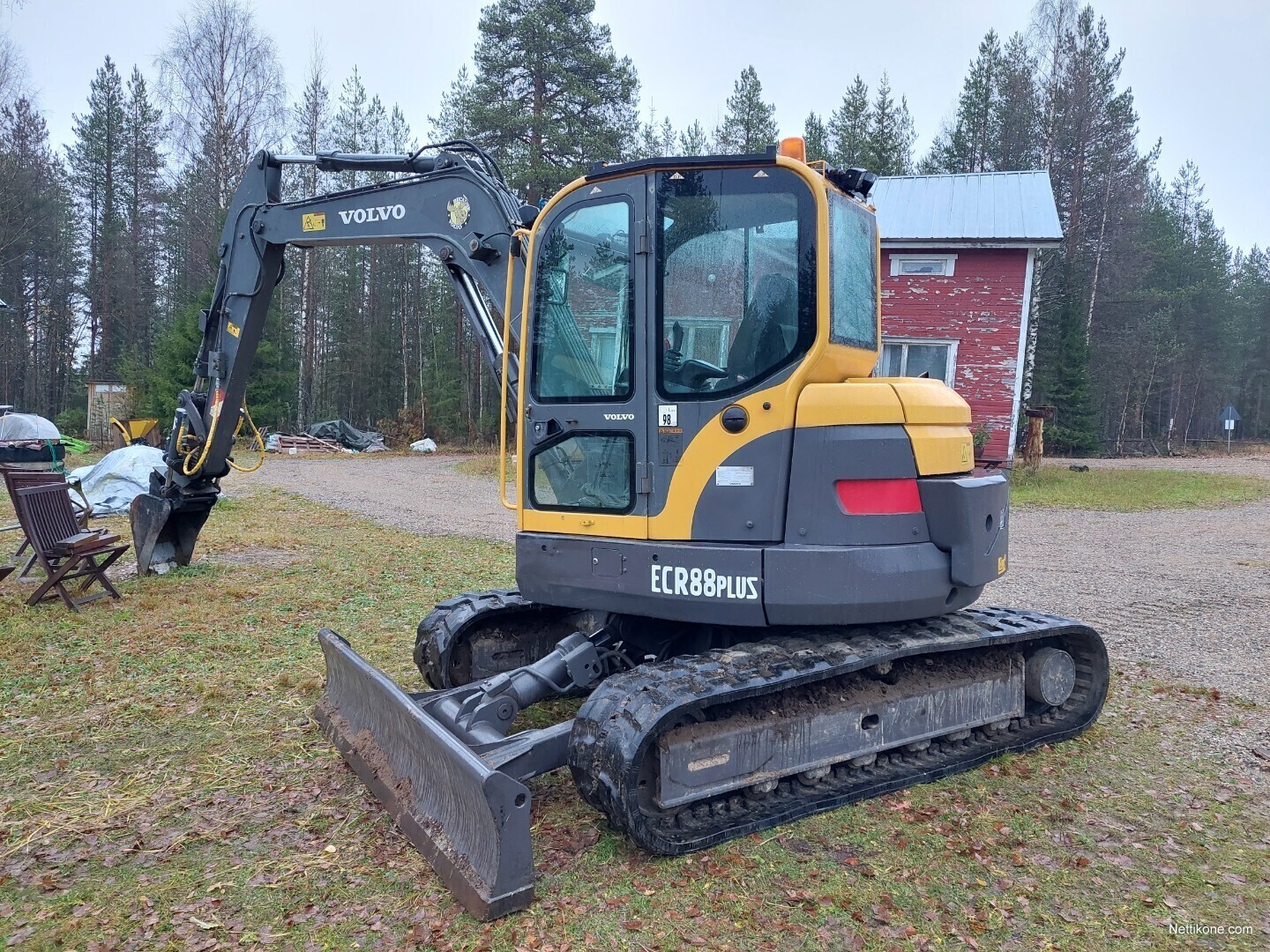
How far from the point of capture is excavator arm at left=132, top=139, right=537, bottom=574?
5348 mm

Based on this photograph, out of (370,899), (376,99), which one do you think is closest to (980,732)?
(370,899)

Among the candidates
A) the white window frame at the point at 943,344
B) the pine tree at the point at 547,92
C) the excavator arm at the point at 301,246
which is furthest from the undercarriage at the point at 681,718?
Result: the pine tree at the point at 547,92

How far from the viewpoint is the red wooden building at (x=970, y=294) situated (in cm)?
2072

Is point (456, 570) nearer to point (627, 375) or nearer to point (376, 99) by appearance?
point (627, 375)

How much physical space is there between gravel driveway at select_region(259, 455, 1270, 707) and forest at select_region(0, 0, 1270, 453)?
11646mm

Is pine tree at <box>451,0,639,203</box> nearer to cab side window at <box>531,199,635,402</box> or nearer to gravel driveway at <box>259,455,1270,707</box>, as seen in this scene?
gravel driveway at <box>259,455,1270,707</box>

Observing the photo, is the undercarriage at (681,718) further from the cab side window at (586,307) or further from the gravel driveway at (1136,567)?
the gravel driveway at (1136,567)

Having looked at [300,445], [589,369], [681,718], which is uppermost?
[589,369]

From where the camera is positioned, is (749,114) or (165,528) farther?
(749,114)

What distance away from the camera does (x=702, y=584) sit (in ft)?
13.1

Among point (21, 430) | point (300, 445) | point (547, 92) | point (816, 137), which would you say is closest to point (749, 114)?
point (816, 137)

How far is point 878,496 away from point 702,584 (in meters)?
0.90

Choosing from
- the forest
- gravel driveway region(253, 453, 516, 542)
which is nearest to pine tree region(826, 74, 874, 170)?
the forest

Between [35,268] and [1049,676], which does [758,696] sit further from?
[35,268]
